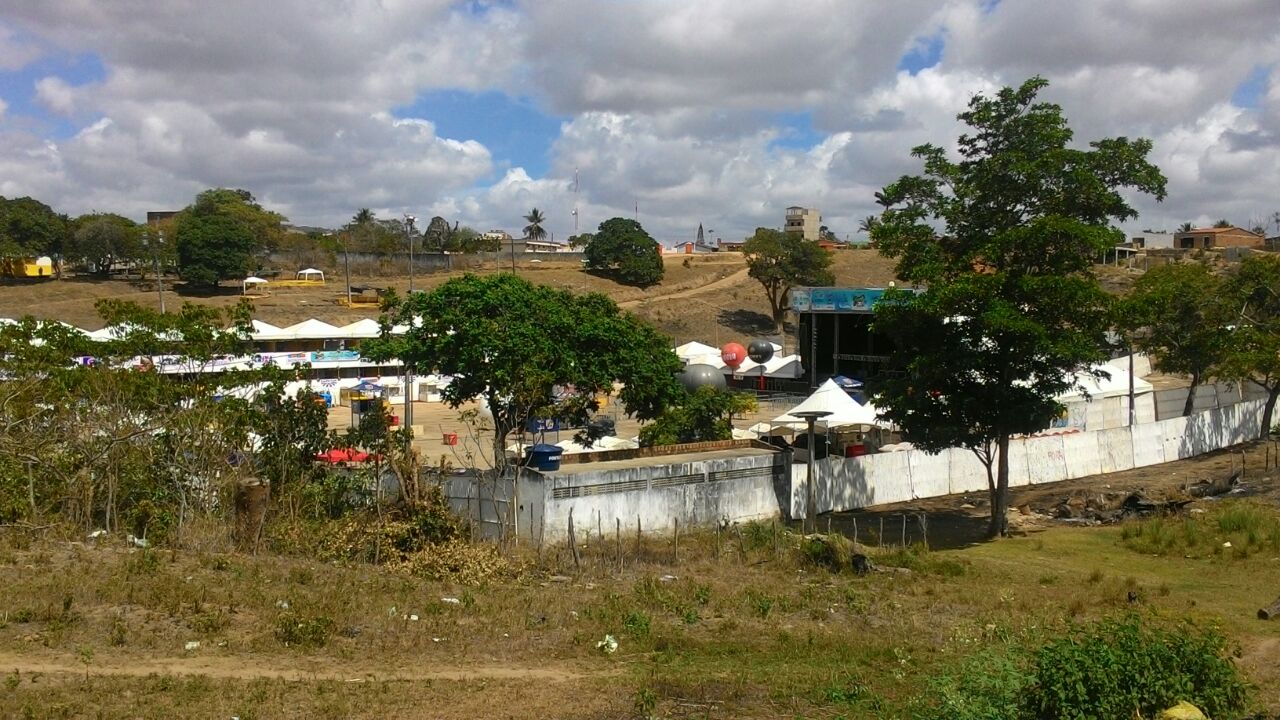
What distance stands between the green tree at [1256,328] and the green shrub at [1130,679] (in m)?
28.1

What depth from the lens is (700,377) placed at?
45781 millimetres

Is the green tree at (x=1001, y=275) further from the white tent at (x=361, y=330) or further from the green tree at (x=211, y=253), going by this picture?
the green tree at (x=211, y=253)

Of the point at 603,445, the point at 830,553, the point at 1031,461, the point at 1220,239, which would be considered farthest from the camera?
the point at 1220,239

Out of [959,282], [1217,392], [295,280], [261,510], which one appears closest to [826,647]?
[261,510]

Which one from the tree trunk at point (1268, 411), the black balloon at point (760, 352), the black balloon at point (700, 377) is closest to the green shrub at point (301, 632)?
the black balloon at point (700, 377)

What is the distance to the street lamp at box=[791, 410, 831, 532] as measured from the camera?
22.6 m

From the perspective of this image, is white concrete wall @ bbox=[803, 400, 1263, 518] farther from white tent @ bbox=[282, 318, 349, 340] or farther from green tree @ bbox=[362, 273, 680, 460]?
white tent @ bbox=[282, 318, 349, 340]

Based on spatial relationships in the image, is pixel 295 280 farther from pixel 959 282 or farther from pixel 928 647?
pixel 928 647

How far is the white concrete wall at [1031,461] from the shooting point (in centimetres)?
2475

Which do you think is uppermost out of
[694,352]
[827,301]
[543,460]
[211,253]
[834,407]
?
[211,253]

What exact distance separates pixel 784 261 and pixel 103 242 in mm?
53492

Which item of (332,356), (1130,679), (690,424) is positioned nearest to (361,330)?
(332,356)

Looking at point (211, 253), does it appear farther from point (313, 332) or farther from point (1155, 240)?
point (1155, 240)

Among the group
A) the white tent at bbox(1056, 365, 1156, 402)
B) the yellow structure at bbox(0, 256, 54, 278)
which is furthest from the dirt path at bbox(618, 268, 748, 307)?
the white tent at bbox(1056, 365, 1156, 402)
